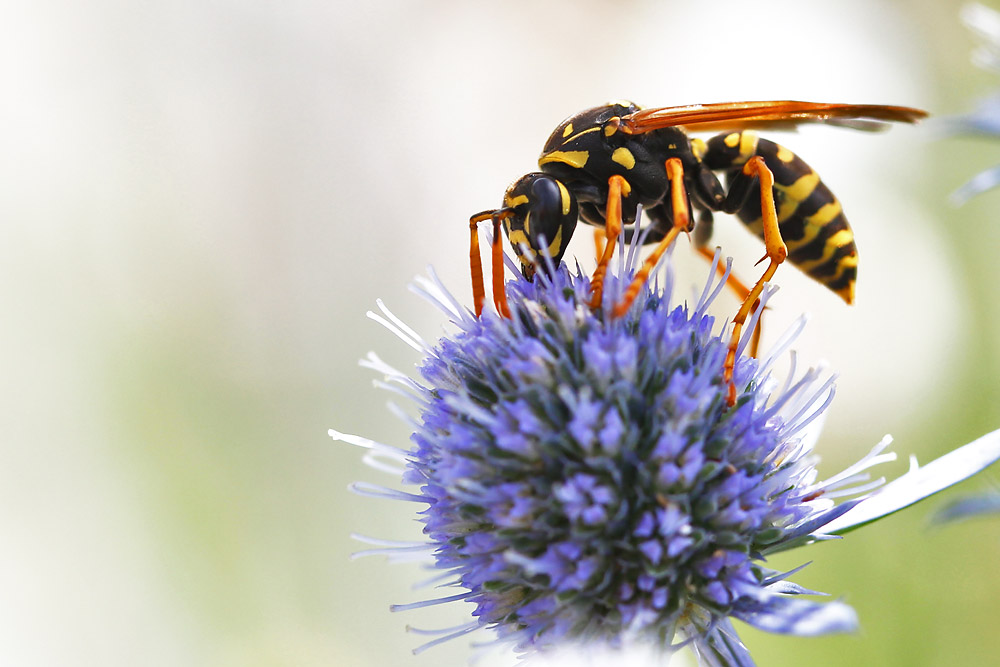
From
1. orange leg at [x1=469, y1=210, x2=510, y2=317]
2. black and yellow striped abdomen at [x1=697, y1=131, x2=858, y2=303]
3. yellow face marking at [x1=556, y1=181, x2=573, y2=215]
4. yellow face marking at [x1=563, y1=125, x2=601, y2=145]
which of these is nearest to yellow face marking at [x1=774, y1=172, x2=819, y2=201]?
black and yellow striped abdomen at [x1=697, y1=131, x2=858, y2=303]

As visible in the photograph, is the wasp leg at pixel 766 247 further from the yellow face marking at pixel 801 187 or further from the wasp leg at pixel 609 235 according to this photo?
the wasp leg at pixel 609 235

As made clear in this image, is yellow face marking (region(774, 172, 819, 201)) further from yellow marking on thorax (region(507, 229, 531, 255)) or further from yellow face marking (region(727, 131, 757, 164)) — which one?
yellow marking on thorax (region(507, 229, 531, 255))

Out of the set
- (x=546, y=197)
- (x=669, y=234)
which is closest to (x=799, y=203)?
(x=669, y=234)

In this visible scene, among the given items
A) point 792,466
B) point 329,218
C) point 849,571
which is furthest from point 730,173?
point 329,218

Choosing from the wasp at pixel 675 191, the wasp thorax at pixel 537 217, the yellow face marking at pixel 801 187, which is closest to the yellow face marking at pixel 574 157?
the wasp at pixel 675 191

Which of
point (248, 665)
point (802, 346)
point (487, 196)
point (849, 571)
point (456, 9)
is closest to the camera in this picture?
point (849, 571)

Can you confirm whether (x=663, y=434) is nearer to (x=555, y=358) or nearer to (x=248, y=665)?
(x=555, y=358)

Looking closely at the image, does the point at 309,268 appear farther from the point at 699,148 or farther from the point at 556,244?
the point at 556,244

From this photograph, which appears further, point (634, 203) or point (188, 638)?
point (188, 638)
